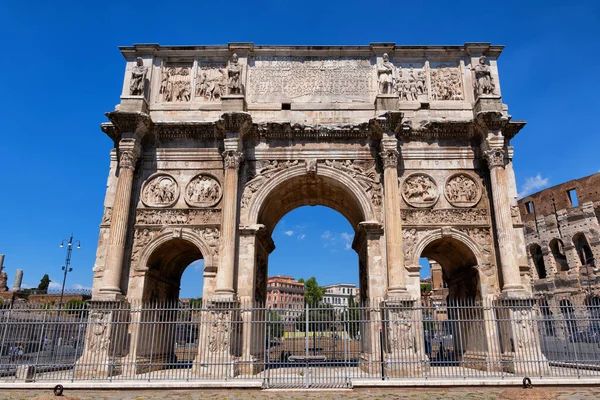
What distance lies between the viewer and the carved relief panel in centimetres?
1549

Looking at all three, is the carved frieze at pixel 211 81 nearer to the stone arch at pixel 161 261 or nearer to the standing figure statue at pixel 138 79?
the standing figure statue at pixel 138 79

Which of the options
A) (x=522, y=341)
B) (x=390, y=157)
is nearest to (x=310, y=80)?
(x=390, y=157)

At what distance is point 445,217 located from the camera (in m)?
14.2

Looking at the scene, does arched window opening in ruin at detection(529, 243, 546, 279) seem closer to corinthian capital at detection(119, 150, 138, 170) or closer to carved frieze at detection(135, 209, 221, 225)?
carved frieze at detection(135, 209, 221, 225)

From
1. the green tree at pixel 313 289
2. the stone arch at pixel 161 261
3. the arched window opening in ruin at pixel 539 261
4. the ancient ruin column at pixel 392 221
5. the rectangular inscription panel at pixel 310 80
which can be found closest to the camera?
the ancient ruin column at pixel 392 221

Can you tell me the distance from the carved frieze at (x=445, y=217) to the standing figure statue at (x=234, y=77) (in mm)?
6634

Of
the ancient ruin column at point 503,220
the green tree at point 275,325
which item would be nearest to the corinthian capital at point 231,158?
the green tree at point 275,325

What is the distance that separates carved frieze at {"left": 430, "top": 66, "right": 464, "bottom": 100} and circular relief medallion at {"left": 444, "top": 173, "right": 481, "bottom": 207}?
2.87 metres

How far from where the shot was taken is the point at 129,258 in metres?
13.8

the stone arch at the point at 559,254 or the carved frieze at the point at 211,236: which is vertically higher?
the stone arch at the point at 559,254

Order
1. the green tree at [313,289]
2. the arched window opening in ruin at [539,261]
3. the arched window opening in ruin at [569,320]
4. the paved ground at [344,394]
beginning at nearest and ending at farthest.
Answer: the paved ground at [344,394] < the arched window opening in ruin at [569,320] < the arched window opening in ruin at [539,261] < the green tree at [313,289]

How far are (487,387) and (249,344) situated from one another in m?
6.23

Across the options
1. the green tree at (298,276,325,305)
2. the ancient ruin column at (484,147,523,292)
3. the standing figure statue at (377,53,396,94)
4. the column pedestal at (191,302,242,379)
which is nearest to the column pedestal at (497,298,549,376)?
the ancient ruin column at (484,147,523,292)

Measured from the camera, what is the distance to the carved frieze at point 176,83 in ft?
50.8
